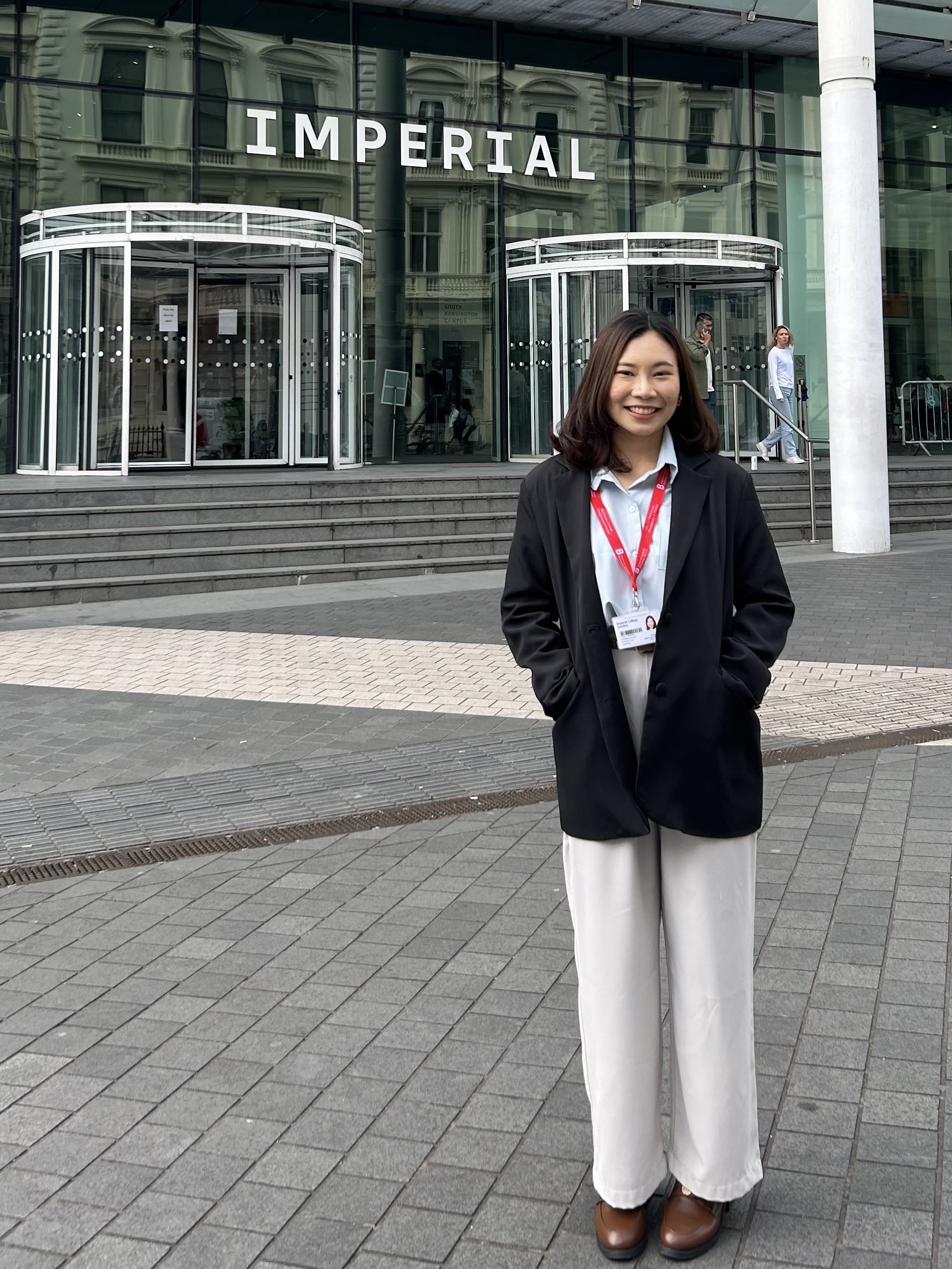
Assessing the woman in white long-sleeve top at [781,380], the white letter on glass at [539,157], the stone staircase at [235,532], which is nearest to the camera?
the stone staircase at [235,532]

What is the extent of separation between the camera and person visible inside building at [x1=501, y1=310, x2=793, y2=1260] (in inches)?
118

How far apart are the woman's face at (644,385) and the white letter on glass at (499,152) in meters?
20.6

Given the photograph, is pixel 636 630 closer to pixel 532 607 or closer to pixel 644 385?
pixel 532 607

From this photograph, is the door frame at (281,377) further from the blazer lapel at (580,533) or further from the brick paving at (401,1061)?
the blazer lapel at (580,533)

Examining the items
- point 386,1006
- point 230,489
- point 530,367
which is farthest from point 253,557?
point 386,1006

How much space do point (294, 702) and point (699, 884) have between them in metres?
6.09

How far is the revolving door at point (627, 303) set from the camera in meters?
20.7

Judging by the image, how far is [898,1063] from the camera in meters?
3.92

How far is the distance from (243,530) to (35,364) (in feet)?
17.9

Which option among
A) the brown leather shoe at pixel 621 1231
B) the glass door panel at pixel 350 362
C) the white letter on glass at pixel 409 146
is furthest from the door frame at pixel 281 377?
the brown leather shoe at pixel 621 1231

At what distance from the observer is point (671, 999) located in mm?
3109

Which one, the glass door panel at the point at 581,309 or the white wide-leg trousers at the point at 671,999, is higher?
the glass door panel at the point at 581,309

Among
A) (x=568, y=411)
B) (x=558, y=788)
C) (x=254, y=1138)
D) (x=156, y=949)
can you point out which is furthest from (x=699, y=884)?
(x=156, y=949)

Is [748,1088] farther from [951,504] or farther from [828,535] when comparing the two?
[951,504]
